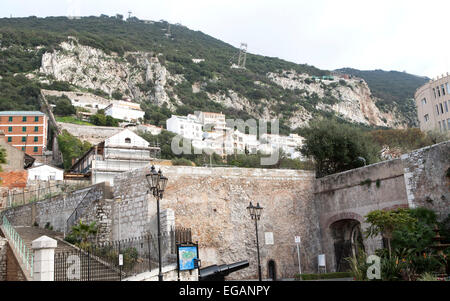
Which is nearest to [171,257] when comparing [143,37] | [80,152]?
[80,152]

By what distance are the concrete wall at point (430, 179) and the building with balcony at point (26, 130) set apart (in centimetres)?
6121

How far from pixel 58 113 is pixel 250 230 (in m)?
67.7

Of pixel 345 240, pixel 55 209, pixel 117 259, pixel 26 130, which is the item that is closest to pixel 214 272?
pixel 117 259

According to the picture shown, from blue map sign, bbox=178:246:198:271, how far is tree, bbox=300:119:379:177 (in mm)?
12310

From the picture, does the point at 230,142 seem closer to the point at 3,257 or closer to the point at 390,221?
the point at 390,221

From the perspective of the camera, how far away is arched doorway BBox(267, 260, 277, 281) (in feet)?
70.2

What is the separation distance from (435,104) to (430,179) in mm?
40884

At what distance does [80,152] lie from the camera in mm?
62062

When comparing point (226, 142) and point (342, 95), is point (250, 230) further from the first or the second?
point (342, 95)

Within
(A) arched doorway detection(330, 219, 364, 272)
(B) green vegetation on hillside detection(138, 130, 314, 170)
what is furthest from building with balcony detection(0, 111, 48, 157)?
(A) arched doorway detection(330, 219, 364, 272)

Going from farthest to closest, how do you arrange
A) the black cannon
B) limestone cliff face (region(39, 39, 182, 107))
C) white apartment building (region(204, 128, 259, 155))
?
limestone cliff face (region(39, 39, 182, 107)) < white apartment building (region(204, 128, 259, 155)) < the black cannon

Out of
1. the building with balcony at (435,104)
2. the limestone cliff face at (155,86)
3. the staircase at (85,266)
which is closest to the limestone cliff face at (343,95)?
the limestone cliff face at (155,86)

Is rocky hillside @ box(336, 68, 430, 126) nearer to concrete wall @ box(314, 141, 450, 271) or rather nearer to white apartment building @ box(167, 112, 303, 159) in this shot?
white apartment building @ box(167, 112, 303, 159)

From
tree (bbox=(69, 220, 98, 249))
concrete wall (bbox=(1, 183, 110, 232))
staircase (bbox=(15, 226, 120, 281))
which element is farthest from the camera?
concrete wall (bbox=(1, 183, 110, 232))
